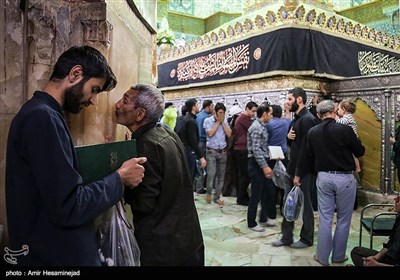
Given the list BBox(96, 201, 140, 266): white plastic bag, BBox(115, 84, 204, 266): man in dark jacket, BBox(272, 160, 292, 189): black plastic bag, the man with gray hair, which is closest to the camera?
BBox(96, 201, 140, 266): white plastic bag

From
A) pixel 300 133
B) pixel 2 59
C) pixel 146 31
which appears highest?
pixel 146 31

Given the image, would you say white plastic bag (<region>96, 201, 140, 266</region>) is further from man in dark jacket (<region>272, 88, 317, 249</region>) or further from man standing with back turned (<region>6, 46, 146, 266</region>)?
man in dark jacket (<region>272, 88, 317, 249</region>)

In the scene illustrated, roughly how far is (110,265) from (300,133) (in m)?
2.73

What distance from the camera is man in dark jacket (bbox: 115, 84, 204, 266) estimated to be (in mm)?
1445

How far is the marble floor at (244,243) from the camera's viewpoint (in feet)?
10.1

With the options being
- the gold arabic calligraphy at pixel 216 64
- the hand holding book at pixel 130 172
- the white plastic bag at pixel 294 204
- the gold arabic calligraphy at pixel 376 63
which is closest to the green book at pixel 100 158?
the hand holding book at pixel 130 172

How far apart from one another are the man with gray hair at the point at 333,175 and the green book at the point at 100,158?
2.29m

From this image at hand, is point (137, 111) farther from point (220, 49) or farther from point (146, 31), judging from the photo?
point (220, 49)

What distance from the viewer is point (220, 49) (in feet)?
22.8

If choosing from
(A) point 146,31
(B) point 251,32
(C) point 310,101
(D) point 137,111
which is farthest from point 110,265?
(B) point 251,32

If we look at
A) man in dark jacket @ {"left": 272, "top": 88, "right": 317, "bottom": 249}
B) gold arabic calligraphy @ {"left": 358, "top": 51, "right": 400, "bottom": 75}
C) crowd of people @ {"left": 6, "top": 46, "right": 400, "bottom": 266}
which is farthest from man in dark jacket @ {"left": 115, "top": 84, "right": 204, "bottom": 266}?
gold arabic calligraphy @ {"left": 358, "top": 51, "right": 400, "bottom": 75}

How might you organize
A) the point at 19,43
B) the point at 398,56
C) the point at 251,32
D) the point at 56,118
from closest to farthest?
the point at 56,118
the point at 19,43
the point at 251,32
the point at 398,56

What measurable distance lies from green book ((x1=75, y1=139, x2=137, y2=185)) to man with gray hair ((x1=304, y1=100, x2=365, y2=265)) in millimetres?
2288

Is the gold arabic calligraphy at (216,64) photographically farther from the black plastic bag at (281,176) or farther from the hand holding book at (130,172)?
the hand holding book at (130,172)
